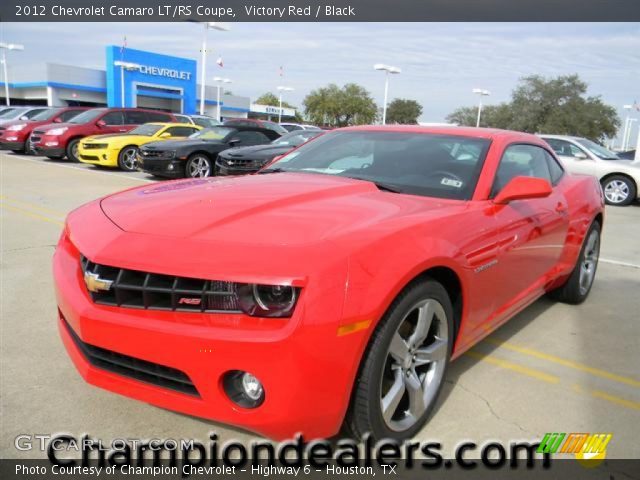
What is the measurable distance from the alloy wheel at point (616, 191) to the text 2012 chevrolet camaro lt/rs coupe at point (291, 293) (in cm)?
1101

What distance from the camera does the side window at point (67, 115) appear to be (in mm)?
16773

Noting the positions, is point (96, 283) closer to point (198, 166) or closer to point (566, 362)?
point (566, 362)

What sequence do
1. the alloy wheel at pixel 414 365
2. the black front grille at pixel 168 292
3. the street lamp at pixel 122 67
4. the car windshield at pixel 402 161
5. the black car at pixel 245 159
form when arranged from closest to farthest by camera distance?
1. the black front grille at pixel 168 292
2. the alloy wheel at pixel 414 365
3. the car windshield at pixel 402 161
4. the black car at pixel 245 159
5. the street lamp at pixel 122 67

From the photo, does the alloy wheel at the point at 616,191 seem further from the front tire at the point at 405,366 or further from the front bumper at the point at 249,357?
the front bumper at the point at 249,357

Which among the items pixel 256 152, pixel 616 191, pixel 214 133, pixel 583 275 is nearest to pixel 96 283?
pixel 583 275

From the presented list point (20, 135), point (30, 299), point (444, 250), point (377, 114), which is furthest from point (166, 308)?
point (377, 114)

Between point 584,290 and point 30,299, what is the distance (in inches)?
177

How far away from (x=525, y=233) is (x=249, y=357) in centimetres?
202

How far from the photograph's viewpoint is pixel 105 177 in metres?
12.1

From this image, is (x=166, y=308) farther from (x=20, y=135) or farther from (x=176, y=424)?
(x=20, y=135)

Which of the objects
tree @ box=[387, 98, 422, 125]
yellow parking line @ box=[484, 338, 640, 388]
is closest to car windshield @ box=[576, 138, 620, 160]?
yellow parking line @ box=[484, 338, 640, 388]

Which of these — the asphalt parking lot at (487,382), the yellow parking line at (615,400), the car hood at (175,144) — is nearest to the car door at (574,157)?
the car hood at (175,144)

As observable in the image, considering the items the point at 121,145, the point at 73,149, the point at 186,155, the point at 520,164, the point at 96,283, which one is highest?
the point at 520,164

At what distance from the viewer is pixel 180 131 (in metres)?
14.0
